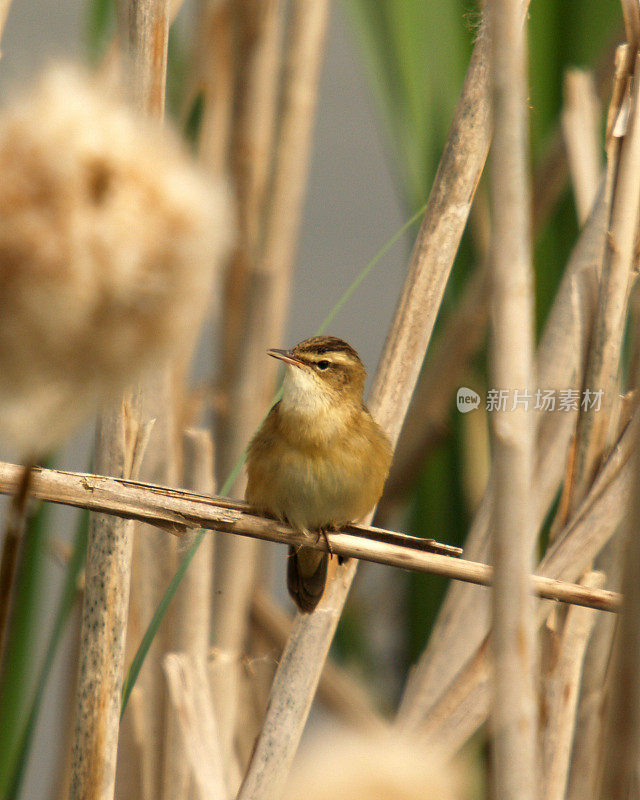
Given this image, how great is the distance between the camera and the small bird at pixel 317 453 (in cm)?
143

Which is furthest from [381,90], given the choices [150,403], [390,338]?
→ [150,403]

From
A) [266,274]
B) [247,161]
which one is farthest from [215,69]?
[266,274]

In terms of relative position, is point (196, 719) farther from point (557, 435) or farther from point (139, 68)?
point (139, 68)

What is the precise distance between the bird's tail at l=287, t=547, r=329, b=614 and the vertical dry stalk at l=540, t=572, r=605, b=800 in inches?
14.4

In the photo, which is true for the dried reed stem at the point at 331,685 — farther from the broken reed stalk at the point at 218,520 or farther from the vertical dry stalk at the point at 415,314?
the broken reed stalk at the point at 218,520

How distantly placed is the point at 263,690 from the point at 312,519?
62cm

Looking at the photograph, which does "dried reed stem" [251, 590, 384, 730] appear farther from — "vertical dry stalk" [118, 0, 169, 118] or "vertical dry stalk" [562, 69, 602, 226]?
"vertical dry stalk" [118, 0, 169, 118]

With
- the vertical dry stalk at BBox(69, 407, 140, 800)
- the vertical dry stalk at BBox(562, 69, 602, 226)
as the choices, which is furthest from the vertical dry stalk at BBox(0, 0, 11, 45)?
the vertical dry stalk at BBox(562, 69, 602, 226)

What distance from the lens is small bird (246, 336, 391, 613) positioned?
1426 millimetres

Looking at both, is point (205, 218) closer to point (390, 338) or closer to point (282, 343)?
point (390, 338)

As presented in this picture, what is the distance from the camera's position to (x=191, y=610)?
4.56ft

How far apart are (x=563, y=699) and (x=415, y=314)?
0.56 meters

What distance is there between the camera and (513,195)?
0.55 m

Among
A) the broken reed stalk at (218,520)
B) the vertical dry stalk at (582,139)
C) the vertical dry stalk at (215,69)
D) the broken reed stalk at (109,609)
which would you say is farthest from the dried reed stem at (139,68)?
the vertical dry stalk at (582,139)
